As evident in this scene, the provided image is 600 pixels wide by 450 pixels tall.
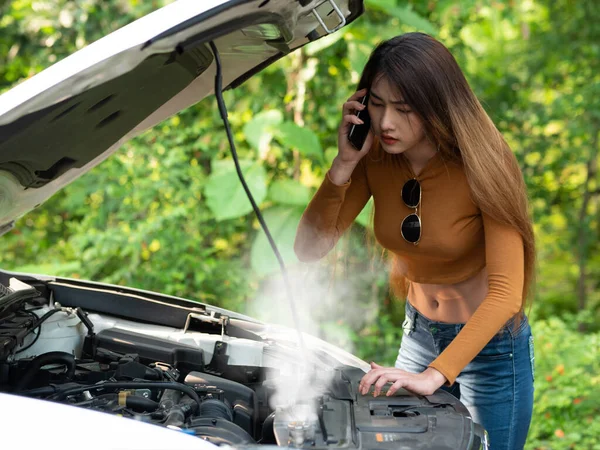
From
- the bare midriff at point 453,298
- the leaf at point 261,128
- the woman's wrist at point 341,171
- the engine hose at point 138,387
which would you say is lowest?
the engine hose at point 138,387

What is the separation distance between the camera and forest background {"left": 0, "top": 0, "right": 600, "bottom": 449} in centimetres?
452

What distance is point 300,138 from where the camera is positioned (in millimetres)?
4438

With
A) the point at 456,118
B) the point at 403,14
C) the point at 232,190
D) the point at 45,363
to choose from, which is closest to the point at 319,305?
the point at 232,190

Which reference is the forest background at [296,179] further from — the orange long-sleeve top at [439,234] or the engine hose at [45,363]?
the engine hose at [45,363]

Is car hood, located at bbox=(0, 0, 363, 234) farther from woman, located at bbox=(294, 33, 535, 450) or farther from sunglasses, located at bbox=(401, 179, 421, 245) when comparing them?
sunglasses, located at bbox=(401, 179, 421, 245)

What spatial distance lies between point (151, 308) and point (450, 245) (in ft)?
3.99

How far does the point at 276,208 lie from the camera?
459cm

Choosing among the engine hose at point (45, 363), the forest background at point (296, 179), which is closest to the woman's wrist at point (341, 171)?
the engine hose at point (45, 363)

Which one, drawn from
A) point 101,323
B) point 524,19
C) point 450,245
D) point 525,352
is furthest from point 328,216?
point 524,19

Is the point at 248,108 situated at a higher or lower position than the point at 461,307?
higher

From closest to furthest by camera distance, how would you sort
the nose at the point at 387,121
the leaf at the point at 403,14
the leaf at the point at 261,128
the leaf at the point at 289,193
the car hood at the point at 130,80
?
the car hood at the point at 130,80 < the nose at the point at 387,121 < the leaf at the point at 403,14 < the leaf at the point at 289,193 < the leaf at the point at 261,128

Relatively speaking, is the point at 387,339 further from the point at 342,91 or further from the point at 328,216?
the point at 328,216

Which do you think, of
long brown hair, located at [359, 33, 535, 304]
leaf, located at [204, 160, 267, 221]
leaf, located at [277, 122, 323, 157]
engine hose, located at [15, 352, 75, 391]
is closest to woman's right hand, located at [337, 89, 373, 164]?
long brown hair, located at [359, 33, 535, 304]

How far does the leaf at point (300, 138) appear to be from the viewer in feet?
14.4
